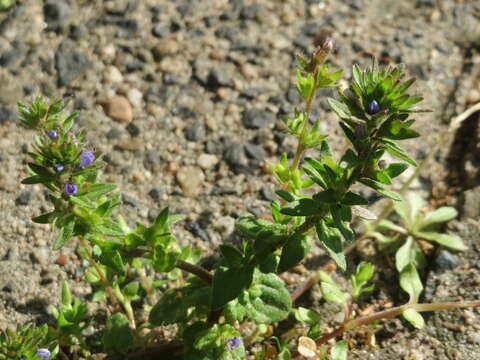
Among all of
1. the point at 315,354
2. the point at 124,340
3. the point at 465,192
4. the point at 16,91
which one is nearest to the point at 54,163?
the point at 124,340

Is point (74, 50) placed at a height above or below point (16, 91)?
above

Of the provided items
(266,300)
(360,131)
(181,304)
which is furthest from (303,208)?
(181,304)

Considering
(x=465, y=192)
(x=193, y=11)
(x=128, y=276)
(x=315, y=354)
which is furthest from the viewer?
(x=193, y=11)

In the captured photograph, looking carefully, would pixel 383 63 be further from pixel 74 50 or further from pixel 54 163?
pixel 54 163

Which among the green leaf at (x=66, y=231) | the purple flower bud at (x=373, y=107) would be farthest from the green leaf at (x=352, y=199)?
the green leaf at (x=66, y=231)

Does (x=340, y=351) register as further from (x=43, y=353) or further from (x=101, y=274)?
(x=43, y=353)

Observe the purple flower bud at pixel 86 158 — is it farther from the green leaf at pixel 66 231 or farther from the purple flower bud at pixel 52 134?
the green leaf at pixel 66 231

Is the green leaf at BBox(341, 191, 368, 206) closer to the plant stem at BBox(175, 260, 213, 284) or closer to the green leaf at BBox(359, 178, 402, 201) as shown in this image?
the green leaf at BBox(359, 178, 402, 201)

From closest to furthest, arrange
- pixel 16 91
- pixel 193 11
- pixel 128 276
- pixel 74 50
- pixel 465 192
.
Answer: pixel 128 276, pixel 465 192, pixel 16 91, pixel 74 50, pixel 193 11
